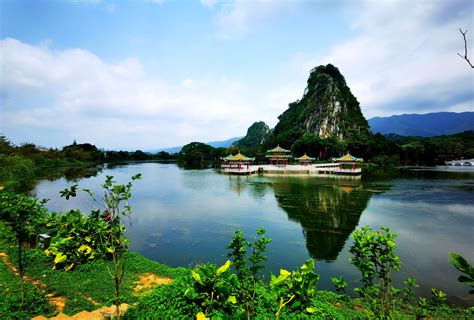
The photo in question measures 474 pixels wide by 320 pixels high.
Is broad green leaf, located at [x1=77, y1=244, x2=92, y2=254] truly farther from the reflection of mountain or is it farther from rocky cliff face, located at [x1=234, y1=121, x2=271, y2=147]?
rocky cliff face, located at [x1=234, y1=121, x2=271, y2=147]

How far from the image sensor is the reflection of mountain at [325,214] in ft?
29.3

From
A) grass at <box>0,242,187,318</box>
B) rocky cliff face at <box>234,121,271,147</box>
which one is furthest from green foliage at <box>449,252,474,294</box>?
rocky cliff face at <box>234,121,271,147</box>

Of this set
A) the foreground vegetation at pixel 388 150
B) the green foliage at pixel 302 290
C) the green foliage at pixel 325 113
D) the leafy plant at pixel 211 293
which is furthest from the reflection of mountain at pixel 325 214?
the green foliage at pixel 325 113

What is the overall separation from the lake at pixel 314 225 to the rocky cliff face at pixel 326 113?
176 ft

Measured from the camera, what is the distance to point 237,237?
162 inches

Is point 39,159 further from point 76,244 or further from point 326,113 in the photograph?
point 326,113

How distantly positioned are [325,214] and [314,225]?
2348 millimetres

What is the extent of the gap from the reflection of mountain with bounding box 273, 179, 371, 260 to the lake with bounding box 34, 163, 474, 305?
0.04 m

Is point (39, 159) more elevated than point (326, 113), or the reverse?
point (326, 113)

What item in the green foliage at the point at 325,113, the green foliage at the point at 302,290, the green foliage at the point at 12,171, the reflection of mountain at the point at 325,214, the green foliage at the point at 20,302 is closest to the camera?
the green foliage at the point at 302,290

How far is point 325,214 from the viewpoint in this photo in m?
13.3

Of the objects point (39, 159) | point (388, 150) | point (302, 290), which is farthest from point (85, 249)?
point (388, 150)

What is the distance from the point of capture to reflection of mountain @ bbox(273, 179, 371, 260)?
893 cm

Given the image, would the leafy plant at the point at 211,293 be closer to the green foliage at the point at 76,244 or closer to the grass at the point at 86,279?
the grass at the point at 86,279
